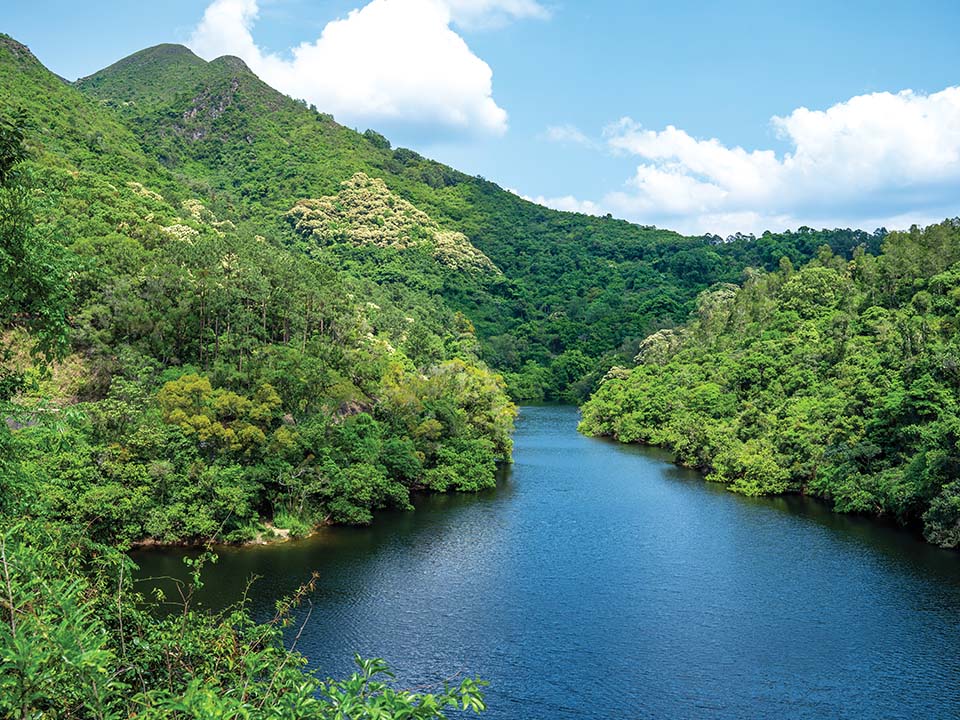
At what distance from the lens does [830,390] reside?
160ft

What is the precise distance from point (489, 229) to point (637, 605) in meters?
122

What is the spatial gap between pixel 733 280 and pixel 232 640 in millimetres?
122709

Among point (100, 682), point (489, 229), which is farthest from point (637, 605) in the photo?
point (489, 229)

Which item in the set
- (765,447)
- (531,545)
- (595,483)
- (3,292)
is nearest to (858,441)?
(765,447)

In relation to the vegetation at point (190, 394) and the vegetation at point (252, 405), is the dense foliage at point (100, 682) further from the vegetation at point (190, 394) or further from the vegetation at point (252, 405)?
the vegetation at point (190, 394)

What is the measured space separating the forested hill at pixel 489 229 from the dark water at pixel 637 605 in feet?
204

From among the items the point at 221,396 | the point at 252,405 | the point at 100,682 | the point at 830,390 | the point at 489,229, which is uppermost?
the point at 489,229

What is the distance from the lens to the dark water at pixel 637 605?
21.4 metres

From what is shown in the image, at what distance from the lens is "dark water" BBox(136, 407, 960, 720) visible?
2142cm

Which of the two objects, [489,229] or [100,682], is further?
[489,229]

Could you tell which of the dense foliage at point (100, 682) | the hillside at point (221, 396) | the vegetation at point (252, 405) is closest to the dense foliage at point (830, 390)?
the vegetation at point (252, 405)

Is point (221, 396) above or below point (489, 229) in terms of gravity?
below

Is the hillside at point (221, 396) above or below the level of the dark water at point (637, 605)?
above

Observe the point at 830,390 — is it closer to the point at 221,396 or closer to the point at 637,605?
the point at 637,605
